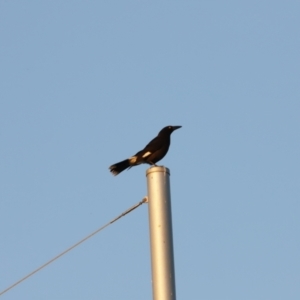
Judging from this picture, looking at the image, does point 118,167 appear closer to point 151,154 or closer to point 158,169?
point 151,154

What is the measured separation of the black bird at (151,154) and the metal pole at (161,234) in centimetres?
448

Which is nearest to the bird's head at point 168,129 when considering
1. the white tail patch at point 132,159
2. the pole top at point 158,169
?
the white tail patch at point 132,159

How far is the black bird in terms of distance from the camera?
8.95 meters

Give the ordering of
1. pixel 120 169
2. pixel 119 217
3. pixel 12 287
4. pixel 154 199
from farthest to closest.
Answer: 1. pixel 120 169
2. pixel 12 287
3. pixel 119 217
4. pixel 154 199

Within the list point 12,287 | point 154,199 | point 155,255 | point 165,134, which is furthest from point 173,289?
point 165,134

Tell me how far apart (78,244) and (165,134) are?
5.17m

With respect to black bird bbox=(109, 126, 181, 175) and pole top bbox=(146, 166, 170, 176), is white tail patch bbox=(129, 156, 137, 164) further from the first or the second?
pole top bbox=(146, 166, 170, 176)

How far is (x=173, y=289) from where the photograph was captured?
404 cm

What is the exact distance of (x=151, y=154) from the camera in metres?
9.42

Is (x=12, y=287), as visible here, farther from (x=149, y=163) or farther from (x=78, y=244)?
(x=149, y=163)

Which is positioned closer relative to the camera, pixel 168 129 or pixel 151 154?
→ pixel 151 154

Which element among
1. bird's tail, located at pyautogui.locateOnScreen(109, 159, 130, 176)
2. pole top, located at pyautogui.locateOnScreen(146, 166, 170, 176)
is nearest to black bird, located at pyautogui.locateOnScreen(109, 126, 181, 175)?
bird's tail, located at pyautogui.locateOnScreen(109, 159, 130, 176)

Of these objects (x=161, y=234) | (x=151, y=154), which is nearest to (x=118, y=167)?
(x=151, y=154)

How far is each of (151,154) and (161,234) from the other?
5241 mm
